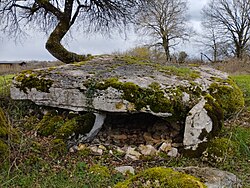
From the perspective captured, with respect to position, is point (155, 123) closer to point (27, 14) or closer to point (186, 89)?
point (186, 89)

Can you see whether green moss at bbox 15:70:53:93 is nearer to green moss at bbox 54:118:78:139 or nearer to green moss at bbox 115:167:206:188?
green moss at bbox 54:118:78:139

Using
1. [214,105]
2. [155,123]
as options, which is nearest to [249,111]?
[214,105]

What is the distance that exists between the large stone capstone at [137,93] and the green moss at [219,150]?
17 centimetres

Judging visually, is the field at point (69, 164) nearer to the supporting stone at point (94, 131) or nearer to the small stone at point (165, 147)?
the small stone at point (165, 147)

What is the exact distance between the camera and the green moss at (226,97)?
6320 millimetres

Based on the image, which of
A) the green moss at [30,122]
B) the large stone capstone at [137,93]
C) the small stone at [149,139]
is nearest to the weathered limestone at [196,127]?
the large stone capstone at [137,93]

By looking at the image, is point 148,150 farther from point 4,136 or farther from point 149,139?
point 4,136

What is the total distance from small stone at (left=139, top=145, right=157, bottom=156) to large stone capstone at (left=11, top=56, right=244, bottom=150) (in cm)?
52

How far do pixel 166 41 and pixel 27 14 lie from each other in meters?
20.9

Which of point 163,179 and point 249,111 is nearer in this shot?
point 163,179

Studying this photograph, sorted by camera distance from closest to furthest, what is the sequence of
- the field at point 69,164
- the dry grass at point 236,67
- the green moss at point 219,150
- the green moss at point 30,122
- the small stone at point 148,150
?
the field at point 69,164, the green moss at point 219,150, the small stone at point 148,150, the green moss at point 30,122, the dry grass at point 236,67

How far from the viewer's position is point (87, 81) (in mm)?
5699

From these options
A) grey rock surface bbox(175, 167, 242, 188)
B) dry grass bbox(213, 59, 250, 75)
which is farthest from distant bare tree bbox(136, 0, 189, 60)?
grey rock surface bbox(175, 167, 242, 188)

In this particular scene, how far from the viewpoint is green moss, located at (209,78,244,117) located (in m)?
6.32
